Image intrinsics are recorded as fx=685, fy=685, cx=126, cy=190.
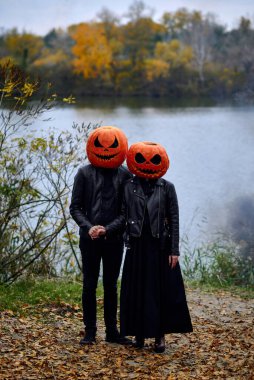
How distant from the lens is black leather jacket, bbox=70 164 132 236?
5750 mm

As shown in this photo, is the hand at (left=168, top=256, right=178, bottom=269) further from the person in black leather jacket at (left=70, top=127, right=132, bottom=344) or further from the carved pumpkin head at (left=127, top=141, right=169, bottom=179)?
the carved pumpkin head at (left=127, top=141, right=169, bottom=179)

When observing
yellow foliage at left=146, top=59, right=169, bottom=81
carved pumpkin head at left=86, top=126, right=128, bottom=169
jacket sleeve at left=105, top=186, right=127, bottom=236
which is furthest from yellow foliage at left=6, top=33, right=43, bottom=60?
jacket sleeve at left=105, top=186, right=127, bottom=236

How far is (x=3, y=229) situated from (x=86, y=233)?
10.7 feet

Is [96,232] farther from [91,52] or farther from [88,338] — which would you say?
[91,52]

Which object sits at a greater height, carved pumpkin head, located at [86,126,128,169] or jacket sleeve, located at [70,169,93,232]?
carved pumpkin head, located at [86,126,128,169]

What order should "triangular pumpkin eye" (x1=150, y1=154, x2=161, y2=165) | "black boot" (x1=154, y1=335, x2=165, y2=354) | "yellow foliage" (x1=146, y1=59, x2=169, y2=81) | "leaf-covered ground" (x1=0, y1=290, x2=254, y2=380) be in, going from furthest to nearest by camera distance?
"yellow foliage" (x1=146, y1=59, x2=169, y2=81) < "black boot" (x1=154, y1=335, x2=165, y2=354) < "triangular pumpkin eye" (x1=150, y1=154, x2=161, y2=165) < "leaf-covered ground" (x1=0, y1=290, x2=254, y2=380)

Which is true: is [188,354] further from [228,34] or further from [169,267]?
[228,34]

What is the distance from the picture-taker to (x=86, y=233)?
226 inches

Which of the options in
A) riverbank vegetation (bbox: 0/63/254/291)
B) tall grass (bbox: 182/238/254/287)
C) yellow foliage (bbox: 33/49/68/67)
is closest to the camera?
riverbank vegetation (bbox: 0/63/254/291)

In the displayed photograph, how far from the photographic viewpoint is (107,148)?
5.77 metres

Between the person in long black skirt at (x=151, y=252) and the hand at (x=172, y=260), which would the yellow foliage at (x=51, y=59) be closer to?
the person in long black skirt at (x=151, y=252)

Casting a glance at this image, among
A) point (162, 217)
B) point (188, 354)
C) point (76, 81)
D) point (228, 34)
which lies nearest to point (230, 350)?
point (188, 354)

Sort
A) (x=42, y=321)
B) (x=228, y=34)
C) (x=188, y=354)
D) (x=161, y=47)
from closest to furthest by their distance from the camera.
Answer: (x=188, y=354) → (x=42, y=321) → (x=161, y=47) → (x=228, y=34)

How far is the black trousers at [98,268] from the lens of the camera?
580 cm
